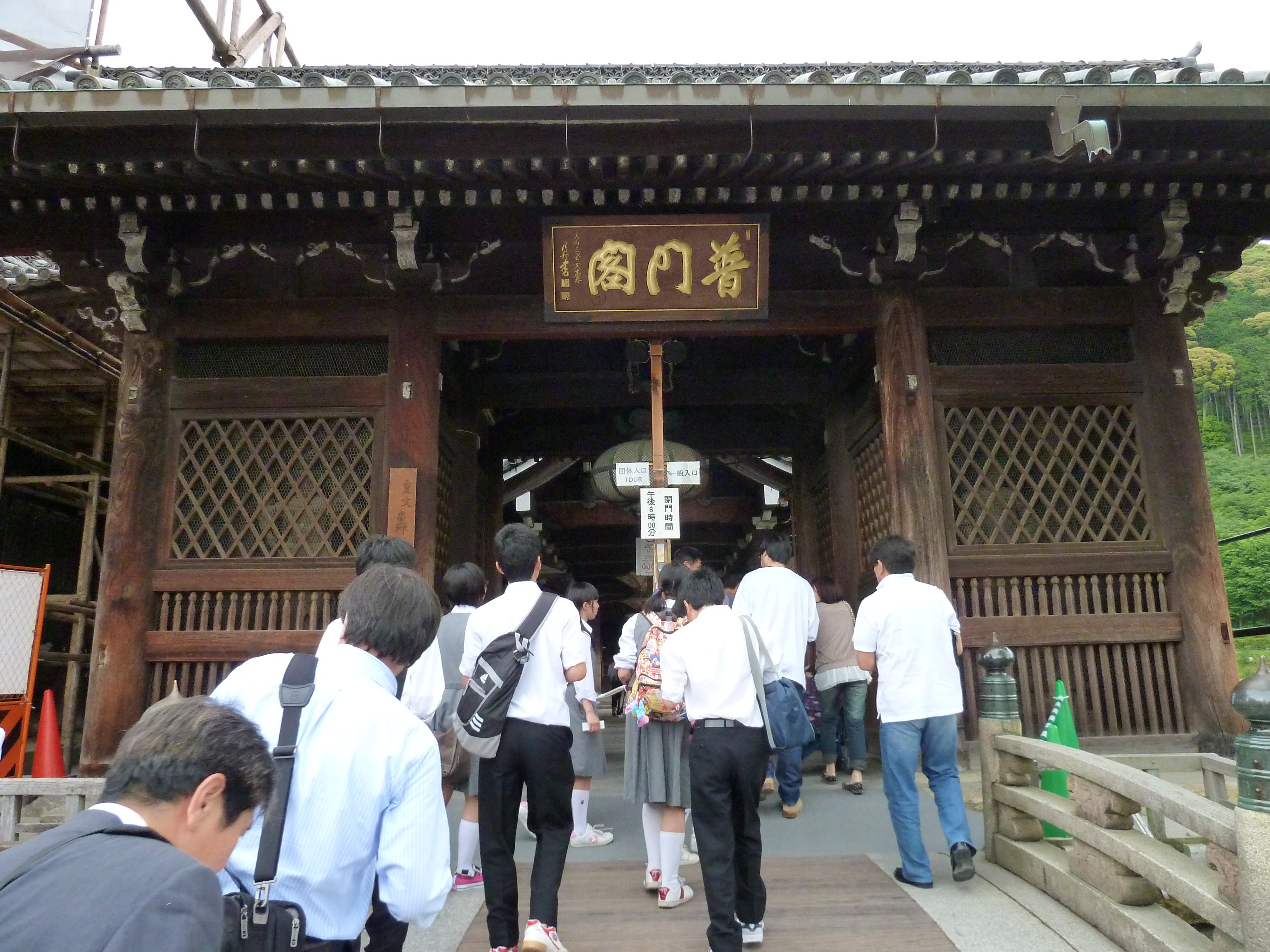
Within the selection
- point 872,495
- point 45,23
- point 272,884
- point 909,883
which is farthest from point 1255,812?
point 45,23

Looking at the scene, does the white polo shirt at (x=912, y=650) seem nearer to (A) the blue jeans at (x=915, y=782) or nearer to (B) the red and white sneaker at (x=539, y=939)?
(A) the blue jeans at (x=915, y=782)

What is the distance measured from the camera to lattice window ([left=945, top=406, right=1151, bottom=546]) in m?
7.16

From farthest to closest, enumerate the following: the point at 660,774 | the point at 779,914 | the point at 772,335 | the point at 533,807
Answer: the point at 772,335 → the point at 660,774 → the point at 779,914 → the point at 533,807

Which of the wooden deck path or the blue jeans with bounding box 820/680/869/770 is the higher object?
the blue jeans with bounding box 820/680/869/770

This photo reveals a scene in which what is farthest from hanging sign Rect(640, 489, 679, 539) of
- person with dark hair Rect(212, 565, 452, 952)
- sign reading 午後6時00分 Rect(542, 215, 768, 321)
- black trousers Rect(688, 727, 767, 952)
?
person with dark hair Rect(212, 565, 452, 952)

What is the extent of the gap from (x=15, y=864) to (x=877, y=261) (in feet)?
23.7

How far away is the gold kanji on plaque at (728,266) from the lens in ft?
23.0

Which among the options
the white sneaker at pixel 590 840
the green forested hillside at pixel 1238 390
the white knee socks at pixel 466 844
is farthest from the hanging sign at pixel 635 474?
the green forested hillside at pixel 1238 390

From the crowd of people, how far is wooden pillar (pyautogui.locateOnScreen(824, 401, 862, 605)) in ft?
5.75

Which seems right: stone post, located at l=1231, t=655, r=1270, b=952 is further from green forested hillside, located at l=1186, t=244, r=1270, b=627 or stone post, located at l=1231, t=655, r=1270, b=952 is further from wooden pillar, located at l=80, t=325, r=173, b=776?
green forested hillside, located at l=1186, t=244, r=1270, b=627

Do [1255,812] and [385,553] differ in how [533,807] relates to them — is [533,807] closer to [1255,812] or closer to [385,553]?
[385,553]

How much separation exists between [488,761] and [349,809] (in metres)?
1.77

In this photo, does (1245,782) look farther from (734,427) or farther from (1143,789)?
(734,427)

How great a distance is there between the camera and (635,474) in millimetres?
7582
